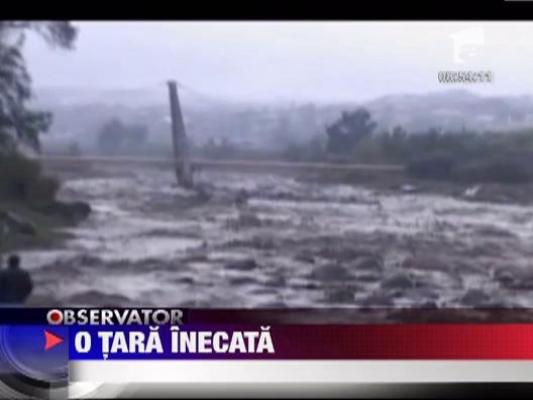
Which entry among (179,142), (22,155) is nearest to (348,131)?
(179,142)

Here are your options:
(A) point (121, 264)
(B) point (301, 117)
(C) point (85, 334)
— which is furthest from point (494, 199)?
(C) point (85, 334)

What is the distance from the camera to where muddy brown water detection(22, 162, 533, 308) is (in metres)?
2.59

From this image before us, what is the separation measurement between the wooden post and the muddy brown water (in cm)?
A: 5

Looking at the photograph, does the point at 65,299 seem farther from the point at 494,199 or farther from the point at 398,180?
the point at 494,199

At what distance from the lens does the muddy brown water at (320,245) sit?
2.59m

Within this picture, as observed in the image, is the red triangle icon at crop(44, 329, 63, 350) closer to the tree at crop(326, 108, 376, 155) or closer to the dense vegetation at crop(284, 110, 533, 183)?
the dense vegetation at crop(284, 110, 533, 183)

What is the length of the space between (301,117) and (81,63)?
789 millimetres

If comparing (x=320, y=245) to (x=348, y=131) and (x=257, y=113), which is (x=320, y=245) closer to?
(x=348, y=131)

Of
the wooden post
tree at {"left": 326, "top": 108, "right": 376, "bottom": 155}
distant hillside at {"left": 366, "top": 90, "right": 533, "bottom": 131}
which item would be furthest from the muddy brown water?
distant hillside at {"left": 366, "top": 90, "right": 533, "bottom": 131}

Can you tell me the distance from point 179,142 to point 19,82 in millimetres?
597

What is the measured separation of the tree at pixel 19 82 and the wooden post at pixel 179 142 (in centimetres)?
40

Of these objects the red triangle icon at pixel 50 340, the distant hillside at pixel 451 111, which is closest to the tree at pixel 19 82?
the red triangle icon at pixel 50 340
